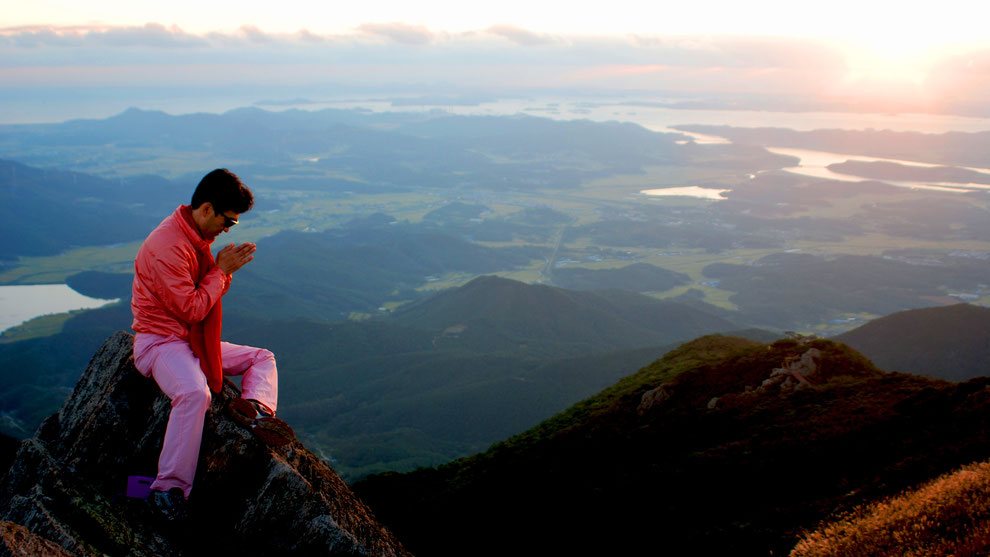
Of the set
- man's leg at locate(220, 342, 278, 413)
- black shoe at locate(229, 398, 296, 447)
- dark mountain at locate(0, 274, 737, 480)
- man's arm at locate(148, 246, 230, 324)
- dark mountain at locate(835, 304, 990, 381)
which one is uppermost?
man's arm at locate(148, 246, 230, 324)

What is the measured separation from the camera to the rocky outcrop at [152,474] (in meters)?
7.48

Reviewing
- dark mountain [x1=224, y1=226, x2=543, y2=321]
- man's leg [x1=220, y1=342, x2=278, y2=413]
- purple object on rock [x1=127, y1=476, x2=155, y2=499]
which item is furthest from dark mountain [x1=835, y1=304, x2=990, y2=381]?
dark mountain [x1=224, y1=226, x2=543, y2=321]

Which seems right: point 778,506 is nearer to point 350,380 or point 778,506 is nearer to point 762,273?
point 350,380

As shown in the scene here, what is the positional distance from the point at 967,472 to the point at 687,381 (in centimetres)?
1183

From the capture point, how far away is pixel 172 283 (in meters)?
8.07

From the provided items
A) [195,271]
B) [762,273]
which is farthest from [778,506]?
[762,273]

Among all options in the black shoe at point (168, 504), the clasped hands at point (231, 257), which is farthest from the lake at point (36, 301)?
the black shoe at point (168, 504)

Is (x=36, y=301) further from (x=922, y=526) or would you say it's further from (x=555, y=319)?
(x=922, y=526)

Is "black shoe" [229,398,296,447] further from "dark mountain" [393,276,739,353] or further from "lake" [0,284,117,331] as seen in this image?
"lake" [0,284,117,331]

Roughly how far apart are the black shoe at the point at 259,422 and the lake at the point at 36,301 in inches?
6165

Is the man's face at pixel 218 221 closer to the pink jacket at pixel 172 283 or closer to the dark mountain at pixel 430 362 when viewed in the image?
the pink jacket at pixel 172 283

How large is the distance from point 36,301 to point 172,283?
186 meters

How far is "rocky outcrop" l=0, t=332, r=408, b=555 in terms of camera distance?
7477mm

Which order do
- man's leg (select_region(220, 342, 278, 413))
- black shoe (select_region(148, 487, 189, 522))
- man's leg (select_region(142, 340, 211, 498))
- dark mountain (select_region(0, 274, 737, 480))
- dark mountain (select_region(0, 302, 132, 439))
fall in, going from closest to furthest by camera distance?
1. black shoe (select_region(148, 487, 189, 522))
2. man's leg (select_region(142, 340, 211, 498))
3. man's leg (select_region(220, 342, 278, 413))
4. dark mountain (select_region(0, 274, 737, 480))
5. dark mountain (select_region(0, 302, 132, 439))
